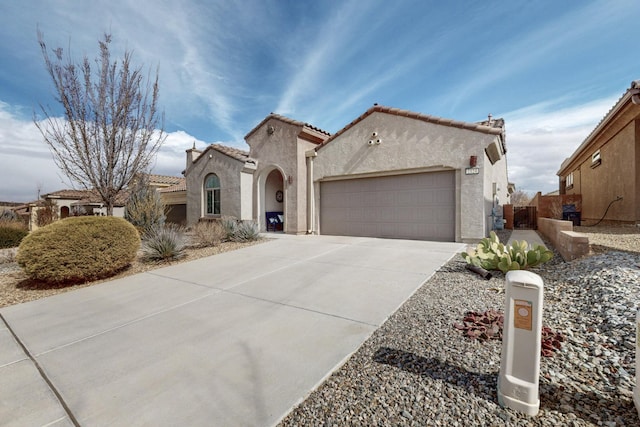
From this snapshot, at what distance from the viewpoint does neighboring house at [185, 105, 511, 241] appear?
9.33m

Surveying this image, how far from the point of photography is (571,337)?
2961 mm

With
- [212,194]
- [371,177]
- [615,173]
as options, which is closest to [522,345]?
[371,177]

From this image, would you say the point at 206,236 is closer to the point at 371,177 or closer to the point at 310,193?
the point at 310,193

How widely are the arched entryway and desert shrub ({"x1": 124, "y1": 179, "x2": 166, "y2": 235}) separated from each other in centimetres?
500

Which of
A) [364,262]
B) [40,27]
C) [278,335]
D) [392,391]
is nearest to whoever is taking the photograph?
[392,391]

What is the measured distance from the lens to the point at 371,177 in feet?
37.2

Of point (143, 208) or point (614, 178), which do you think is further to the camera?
point (143, 208)

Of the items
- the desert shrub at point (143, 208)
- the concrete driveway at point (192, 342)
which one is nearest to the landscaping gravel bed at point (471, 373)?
the concrete driveway at point (192, 342)

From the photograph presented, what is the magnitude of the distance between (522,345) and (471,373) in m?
0.57

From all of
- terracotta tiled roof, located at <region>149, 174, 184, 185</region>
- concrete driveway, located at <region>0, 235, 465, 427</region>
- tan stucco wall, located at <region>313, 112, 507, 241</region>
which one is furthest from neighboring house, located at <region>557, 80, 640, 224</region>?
terracotta tiled roof, located at <region>149, 174, 184, 185</region>

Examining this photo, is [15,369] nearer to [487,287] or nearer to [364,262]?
[364,262]

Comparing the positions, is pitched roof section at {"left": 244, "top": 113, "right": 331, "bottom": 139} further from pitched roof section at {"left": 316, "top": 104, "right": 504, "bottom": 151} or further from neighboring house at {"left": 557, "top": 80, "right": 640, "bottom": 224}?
neighboring house at {"left": 557, "top": 80, "right": 640, "bottom": 224}

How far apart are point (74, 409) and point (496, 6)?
1088 centimetres

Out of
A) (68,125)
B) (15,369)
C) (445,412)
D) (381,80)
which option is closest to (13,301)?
(15,369)
